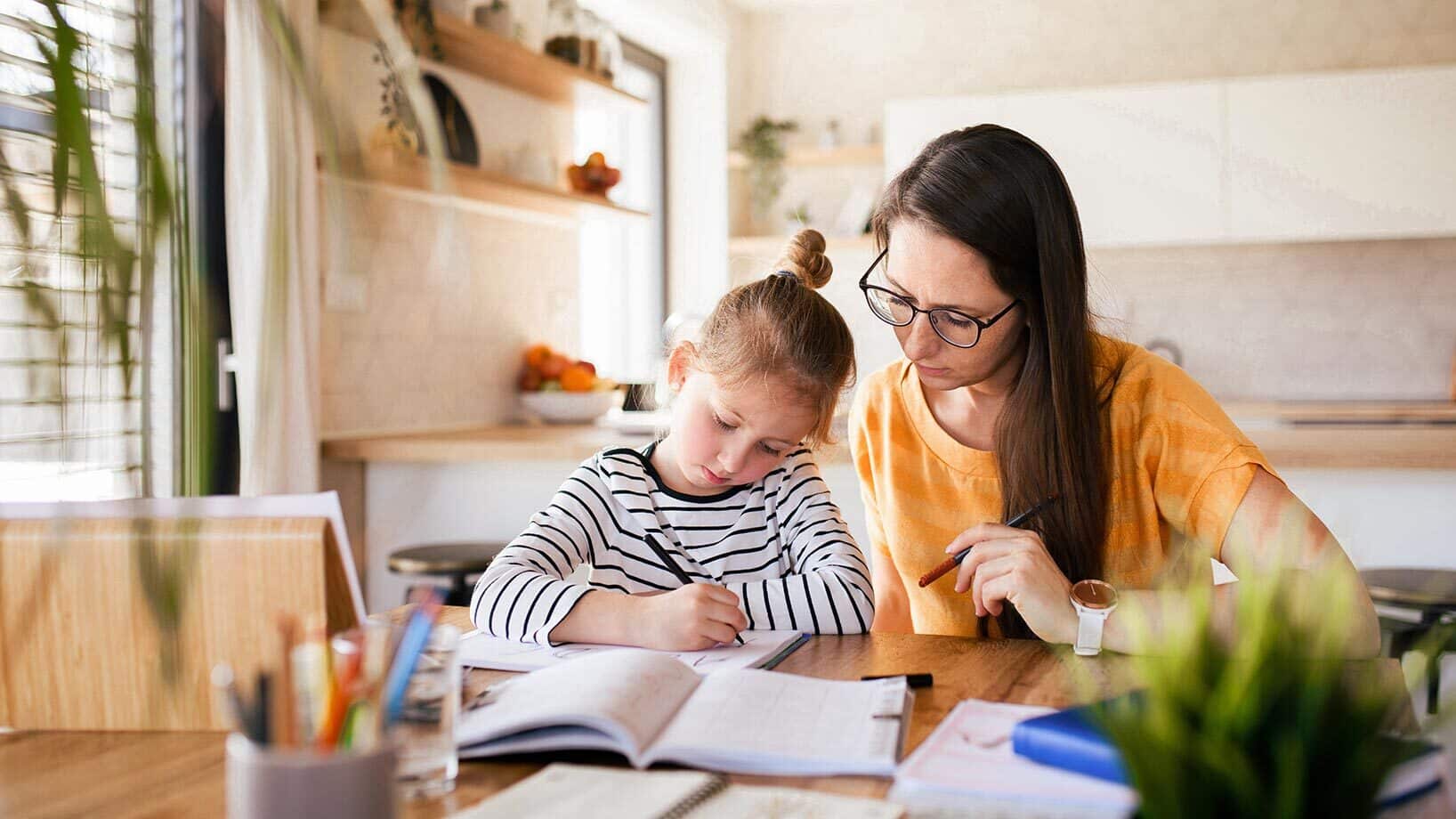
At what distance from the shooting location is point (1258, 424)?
4176mm

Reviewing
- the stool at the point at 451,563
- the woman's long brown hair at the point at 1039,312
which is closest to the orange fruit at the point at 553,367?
the stool at the point at 451,563

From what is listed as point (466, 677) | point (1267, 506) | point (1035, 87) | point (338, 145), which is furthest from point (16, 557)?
point (1035, 87)

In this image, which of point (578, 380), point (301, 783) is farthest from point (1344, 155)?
point (301, 783)

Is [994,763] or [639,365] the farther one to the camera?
[639,365]

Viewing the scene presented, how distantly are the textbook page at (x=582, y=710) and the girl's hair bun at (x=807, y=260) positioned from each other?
2.43 ft

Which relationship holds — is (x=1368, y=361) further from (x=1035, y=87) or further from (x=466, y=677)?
(x=466, y=677)

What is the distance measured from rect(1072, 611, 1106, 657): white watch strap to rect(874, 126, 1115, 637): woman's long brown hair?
25 centimetres

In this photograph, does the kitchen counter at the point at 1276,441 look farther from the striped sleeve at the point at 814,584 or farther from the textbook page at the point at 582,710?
the textbook page at the point at 582,710

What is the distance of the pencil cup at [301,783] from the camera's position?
0.58 meters

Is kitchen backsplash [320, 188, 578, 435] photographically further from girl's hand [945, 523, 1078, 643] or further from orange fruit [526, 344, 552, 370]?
girl's hand [945, 523, 1078, 643]

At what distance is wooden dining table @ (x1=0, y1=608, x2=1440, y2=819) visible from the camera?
0.80 meters

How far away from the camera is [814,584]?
1.37m

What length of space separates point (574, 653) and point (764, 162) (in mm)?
4153

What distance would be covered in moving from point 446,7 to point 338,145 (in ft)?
9.75
